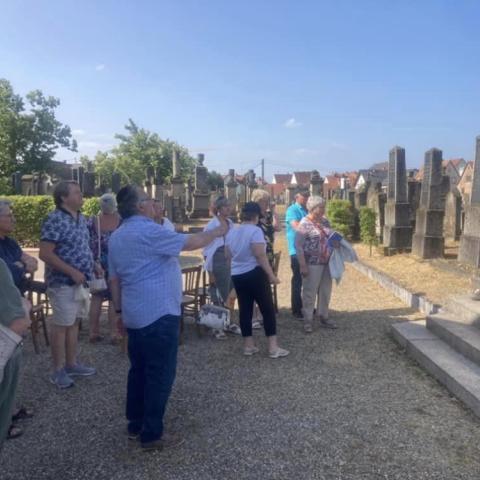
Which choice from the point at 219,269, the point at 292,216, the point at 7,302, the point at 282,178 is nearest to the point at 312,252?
the point at 292,216

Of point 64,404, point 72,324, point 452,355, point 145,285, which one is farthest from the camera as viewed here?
point 452,355

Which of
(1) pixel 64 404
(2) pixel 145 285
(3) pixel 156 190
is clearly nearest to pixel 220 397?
(1) pixel 64 404

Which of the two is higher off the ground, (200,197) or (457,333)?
(200,197)

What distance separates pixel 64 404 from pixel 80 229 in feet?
4.92

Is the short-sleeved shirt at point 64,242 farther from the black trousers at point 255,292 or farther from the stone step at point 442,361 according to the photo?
the stone step at point 442,361

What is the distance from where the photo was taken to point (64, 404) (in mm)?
4027

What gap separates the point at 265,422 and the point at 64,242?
225 cm

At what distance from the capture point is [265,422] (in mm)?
3680

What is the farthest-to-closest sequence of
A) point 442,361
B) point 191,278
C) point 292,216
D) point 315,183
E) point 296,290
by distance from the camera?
point 315,183 → point 296,290 → point 292,216 → point 191,278 → point 442,361

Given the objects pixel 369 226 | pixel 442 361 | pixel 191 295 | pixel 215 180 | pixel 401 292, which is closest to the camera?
pixel 442 361

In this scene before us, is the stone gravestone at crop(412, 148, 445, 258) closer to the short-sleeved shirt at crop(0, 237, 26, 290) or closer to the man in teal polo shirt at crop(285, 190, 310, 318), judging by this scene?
the man in teal polo shirt at crop(285, 190, 310, 318)

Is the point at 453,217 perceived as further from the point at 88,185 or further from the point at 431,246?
the point at 88,185

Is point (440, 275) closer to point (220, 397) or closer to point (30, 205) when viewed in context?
point (220, 397)

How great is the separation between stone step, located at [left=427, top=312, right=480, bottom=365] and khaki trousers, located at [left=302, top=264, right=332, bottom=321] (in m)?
1.27
